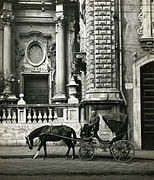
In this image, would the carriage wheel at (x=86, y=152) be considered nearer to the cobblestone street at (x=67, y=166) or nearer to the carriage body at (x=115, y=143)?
the carriage body at (x=115, y=143)

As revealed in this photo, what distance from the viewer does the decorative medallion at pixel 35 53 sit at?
30.6 m

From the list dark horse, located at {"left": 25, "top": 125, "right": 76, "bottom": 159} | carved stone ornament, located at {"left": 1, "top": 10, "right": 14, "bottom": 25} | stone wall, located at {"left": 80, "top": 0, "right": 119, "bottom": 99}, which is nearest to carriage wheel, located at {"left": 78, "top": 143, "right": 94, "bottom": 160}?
dark horse, located at {"left": 25, "top": 125, "right": 76, "bottom": 159}

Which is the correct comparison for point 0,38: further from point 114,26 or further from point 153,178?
point 153,178

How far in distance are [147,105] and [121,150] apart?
5000 millimetres

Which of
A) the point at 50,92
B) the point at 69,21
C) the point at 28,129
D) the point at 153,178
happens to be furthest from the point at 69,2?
the point at 153,178

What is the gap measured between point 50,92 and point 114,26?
457 inches

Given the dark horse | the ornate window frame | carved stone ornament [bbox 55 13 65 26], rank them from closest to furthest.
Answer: the dark horse, the ornate window frame, carved stone ornament [bbox 55 13 65 26]

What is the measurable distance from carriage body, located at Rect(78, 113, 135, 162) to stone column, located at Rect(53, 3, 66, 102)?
13633mm

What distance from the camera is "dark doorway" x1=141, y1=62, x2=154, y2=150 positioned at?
19.2 m

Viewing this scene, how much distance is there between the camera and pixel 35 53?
1213 inches

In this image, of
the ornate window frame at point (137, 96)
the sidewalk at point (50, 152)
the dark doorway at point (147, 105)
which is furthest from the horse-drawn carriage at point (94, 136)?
the dark doorway at point (147, 105)

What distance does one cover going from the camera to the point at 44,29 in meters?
31.1

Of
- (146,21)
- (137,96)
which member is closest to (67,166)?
(137,96)

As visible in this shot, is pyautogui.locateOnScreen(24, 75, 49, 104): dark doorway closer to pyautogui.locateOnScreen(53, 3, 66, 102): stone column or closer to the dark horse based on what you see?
pyautogui.locateOnScreen(53, 3, 66, 102): stone column
